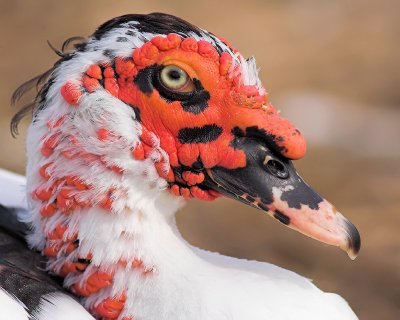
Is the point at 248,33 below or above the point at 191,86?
below

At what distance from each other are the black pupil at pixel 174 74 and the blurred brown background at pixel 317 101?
2904 millimetres

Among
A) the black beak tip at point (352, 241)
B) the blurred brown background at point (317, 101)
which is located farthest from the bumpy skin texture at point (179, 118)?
the blurred brown background at point (317, 101)

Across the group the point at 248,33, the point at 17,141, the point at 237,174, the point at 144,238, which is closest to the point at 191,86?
the point at 237,174

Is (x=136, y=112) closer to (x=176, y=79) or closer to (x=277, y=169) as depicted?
(x=176, y=79)

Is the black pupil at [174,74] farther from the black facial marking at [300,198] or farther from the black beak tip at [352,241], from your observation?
the black beak tip at [352,241]

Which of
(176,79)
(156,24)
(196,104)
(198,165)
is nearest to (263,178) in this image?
(198,165)

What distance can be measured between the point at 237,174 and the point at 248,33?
19.7ft

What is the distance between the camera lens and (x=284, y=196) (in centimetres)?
286

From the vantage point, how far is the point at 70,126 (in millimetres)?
2928

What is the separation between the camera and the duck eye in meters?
2.85

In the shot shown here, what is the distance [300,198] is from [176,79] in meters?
0.59

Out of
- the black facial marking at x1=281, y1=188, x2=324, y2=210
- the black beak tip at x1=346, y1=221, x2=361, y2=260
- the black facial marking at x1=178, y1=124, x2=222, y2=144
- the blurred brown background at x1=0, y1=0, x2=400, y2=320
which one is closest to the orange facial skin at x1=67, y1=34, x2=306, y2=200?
the black facial marking at x1=178, y1=124, x2=222, y2=144

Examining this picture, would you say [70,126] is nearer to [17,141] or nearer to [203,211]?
[203,211]

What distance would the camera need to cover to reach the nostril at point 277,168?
2869 mm
